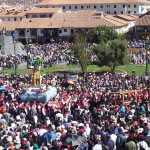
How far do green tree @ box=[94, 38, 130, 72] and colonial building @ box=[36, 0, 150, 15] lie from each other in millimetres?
58767

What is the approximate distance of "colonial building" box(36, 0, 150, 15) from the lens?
98188 millimetres

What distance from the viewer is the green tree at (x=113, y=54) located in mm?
40125

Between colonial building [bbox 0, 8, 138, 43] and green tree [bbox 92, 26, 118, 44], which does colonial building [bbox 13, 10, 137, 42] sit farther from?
green tree [bbox 92, 26, 118, 44]

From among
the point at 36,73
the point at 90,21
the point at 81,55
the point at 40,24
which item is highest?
the point at 90,21

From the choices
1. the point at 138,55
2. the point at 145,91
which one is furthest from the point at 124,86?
the point at 138,55

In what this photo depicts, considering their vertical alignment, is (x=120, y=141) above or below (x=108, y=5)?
below

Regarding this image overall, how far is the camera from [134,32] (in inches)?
2992

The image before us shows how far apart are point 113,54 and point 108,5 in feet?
201

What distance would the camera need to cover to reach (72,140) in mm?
15508

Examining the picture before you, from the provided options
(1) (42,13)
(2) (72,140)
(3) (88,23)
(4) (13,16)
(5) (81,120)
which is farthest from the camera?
(4) (13,16)

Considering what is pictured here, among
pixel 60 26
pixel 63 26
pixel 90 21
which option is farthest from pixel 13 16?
pixel 90 21

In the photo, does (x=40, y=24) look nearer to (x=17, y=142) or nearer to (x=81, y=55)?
(x=81, y=55)

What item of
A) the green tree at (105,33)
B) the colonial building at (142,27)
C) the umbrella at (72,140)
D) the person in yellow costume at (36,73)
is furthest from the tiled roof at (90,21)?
the umbrella at (72,140)

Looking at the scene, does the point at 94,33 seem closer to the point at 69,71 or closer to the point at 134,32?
the point at 134,32
